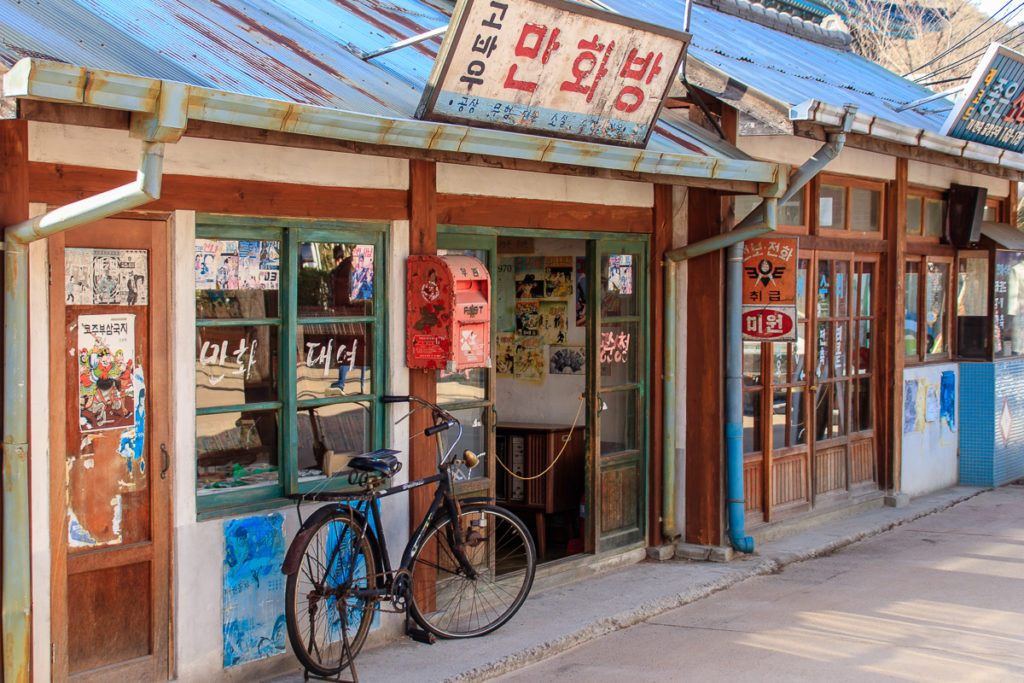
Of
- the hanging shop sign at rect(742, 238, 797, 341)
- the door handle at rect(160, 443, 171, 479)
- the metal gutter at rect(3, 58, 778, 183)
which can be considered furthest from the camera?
the hanging shop sign at rect(742, 238, 797, 341)

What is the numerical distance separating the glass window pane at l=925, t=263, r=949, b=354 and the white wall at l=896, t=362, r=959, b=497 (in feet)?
0.80

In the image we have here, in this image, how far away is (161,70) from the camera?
504 cm

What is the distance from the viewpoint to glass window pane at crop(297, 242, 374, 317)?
20.1 ft

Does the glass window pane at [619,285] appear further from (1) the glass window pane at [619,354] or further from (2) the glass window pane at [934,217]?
(2) the glass window pane at [934,217]

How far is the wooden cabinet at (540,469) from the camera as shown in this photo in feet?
29.3

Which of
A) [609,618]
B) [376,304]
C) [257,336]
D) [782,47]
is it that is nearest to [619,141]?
[376,304]

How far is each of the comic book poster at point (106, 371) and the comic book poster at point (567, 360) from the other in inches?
A: 181

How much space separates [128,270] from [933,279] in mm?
9178

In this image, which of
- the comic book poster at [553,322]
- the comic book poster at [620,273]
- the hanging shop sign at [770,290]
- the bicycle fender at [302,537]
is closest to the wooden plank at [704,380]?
the hanging shop sign at [770,290]

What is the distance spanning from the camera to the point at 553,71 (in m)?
6.26

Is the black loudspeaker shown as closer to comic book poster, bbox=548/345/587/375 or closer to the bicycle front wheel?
comic book poster, bbox=548/345/587/375

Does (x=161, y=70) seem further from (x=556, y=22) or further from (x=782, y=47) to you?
(x=782, y=47)

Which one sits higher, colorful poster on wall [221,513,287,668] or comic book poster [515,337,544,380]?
comic book poster [515,337,544,380]

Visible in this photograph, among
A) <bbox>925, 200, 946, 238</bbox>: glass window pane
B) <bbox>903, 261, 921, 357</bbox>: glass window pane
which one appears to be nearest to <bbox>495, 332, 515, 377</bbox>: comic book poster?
<bbox>903, 261, 921, 357</bbox>: glass window pane
